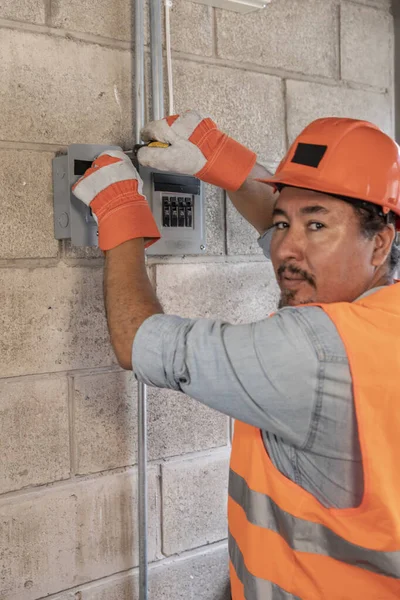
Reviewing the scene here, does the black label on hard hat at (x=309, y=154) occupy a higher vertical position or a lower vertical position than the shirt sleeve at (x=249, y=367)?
higher

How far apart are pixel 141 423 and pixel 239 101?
927 mm

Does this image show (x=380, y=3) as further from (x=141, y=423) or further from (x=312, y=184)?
(x=141, y=423)

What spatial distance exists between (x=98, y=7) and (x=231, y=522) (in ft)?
4.04

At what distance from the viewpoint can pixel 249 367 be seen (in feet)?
3.46

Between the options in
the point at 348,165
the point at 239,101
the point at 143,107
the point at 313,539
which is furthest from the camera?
the point at 239,101

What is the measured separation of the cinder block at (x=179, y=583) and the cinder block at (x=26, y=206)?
0.83 m

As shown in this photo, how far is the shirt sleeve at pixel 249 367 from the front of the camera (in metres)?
1.05

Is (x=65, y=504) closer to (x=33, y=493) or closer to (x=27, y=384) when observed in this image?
(x=33, y=493)

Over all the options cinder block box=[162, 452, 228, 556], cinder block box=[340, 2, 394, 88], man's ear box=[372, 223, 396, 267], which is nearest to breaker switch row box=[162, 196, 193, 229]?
man's ear box=[372, 223, 396, 267]

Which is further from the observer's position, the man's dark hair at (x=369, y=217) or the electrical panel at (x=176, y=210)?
the electrical panel at (x=176, y=210)

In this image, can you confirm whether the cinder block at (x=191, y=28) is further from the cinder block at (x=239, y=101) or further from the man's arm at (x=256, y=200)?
the man's arm at (x=256, y=200)

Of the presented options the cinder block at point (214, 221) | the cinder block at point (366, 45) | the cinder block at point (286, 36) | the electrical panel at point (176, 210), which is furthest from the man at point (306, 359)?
the cinder block at point (366, 45)

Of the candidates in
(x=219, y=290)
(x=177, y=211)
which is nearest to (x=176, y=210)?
(x=177, y=211)

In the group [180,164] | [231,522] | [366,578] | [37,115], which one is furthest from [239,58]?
[366,578]
